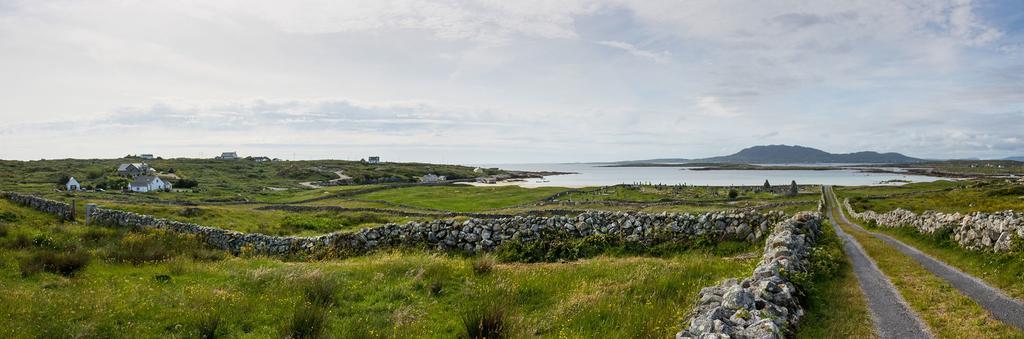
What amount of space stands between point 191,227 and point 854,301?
84.0ft

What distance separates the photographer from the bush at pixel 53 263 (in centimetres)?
1298

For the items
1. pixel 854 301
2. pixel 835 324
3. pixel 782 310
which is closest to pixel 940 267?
pixel 854 301

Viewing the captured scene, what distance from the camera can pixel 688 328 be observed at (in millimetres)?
7043

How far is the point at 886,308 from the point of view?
9.57 meters

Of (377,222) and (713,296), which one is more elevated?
(713,296)

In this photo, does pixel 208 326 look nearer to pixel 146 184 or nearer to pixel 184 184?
pixel 146 184

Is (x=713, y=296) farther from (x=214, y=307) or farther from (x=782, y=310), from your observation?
(x=214, y=307)

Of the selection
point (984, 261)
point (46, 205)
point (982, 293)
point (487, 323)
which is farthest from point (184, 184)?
point (982, 293)

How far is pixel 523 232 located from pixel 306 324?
10711 mm

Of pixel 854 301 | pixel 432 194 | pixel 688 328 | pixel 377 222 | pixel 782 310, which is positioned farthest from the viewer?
pixel 432 194

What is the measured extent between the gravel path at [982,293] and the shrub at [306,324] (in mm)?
11800

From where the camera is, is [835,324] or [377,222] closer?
[835,324]

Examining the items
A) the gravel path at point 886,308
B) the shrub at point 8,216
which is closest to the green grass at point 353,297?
the gravel path at point 886,308

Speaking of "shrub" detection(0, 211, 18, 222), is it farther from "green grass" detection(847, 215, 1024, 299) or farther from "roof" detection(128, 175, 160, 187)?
"roof" detection(128, 175, 160, 187)
